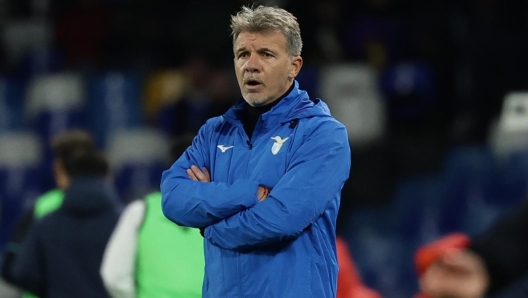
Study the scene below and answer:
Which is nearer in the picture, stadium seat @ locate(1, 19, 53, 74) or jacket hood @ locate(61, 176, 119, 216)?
jacket hood @ locate(61, 176, 119, 216)

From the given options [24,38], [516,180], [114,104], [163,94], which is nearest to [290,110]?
[516,180]

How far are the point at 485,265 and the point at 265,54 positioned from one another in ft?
5.61

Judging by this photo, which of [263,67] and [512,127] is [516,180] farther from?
[263,67]

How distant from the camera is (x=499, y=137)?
313 inches

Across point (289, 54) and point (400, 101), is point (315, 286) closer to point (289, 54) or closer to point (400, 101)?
point (289, 54)

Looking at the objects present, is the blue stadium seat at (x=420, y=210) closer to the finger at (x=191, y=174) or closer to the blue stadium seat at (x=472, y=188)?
the blue stadium seat at (x=472, y=188)

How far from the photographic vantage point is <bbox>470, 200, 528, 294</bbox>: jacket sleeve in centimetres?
159

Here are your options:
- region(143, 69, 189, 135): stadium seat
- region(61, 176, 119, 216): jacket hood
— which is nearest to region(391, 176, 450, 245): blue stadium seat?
region(143, 69, 189, 135): stadium seat

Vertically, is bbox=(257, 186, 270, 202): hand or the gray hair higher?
the gray hair

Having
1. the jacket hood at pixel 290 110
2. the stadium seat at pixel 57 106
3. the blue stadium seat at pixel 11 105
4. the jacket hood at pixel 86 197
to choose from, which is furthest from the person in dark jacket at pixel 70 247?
the blue stadium seat at pixel 11 105

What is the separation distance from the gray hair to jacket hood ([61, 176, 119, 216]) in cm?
175

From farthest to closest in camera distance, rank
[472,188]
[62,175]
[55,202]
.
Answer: [472,188], [55,202], [62,175]

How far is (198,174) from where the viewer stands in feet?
10.6

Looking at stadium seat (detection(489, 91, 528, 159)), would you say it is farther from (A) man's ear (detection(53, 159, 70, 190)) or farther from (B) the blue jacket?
(B) the blue jacket
